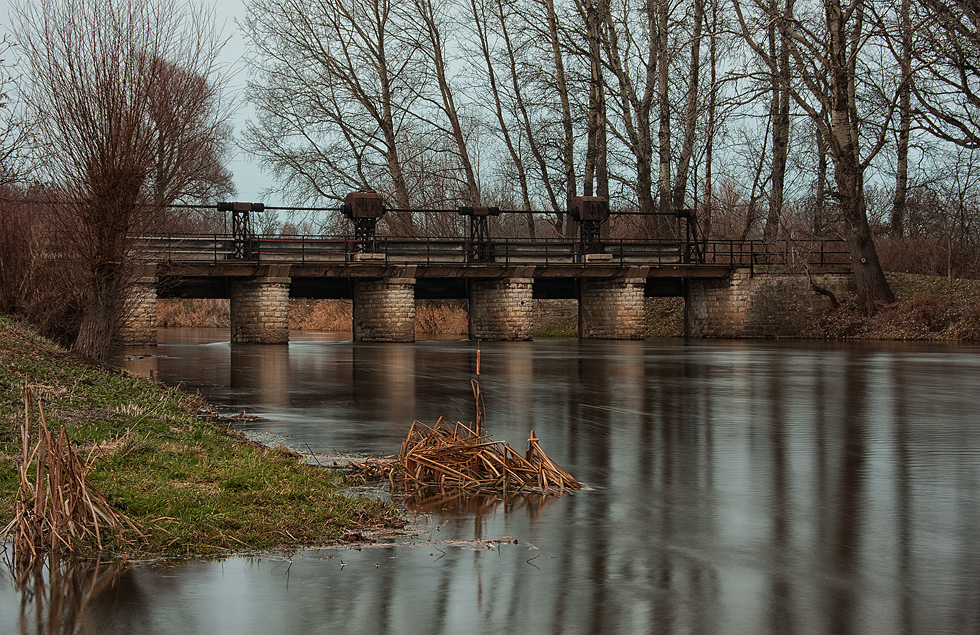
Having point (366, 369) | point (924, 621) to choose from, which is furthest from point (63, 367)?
point (924, 621)

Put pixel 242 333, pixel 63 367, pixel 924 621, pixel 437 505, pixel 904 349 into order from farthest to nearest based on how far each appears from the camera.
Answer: pixel 242 333, pixel 904 349, pixel 63 367, pixel 437 505, pixel 924 621

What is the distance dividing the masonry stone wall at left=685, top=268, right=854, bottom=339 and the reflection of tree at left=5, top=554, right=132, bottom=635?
39093mm

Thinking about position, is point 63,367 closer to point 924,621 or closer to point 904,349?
point 924,621

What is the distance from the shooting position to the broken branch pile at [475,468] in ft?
26.9

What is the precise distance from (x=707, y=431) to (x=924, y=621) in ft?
23.3

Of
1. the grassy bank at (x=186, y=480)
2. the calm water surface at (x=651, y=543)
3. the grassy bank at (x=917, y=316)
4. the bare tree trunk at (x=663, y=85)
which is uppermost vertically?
the bare tree trunk at (x=663, y=85)

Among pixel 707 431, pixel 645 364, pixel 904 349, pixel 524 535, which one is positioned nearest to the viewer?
pixel 524 535

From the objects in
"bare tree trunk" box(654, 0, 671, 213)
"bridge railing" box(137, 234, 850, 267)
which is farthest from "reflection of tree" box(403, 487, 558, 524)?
"bare tree trunk" box(654, 0, 671, 213)

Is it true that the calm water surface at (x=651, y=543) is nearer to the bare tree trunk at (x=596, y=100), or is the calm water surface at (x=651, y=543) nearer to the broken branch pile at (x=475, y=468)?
the broken branch pile at (x=475, y=468)

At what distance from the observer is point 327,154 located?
4822 cm

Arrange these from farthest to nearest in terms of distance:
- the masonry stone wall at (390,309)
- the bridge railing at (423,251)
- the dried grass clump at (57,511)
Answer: the masonry stone wall at (390,309) → the bridge railing at (423,251) → the dried grass clump at (57,511)

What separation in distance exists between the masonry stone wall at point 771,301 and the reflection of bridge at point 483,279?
0.04 m

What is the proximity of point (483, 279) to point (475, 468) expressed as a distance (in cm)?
3241

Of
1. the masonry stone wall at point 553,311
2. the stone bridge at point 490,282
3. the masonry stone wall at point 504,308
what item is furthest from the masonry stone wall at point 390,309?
the masonry stone wall at point 553,311
